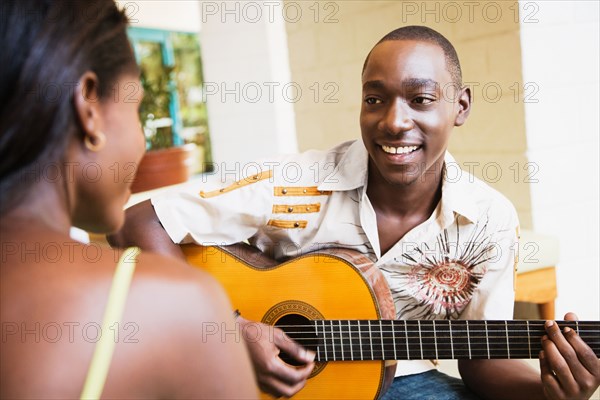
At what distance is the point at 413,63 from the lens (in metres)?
1.28

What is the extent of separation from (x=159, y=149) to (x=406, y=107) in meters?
4.36

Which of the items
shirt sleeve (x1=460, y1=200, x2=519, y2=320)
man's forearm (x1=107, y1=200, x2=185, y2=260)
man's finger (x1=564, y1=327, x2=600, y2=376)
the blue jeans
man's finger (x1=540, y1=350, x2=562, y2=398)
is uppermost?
man's forearm (x1=107, y1=200, x2=185, y2=260)

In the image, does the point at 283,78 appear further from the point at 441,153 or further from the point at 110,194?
the point at 110,194

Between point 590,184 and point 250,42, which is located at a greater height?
point 250,42

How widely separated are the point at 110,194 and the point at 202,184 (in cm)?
76

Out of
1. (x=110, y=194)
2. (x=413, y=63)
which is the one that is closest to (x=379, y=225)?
(x=413, y=63)

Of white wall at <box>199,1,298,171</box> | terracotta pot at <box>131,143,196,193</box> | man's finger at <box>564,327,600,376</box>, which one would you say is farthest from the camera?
terracotta pot at <box>131,143,196,193</box>

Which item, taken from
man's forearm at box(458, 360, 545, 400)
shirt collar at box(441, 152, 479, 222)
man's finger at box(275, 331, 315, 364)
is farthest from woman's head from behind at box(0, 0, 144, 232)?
man's forearm at box(458, 360, 545, 400)

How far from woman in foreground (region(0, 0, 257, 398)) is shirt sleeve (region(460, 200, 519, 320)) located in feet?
2.73

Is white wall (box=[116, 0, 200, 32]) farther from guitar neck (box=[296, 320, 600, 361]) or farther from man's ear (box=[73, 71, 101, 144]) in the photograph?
man's ear (box=[73, 71, 101, 144])

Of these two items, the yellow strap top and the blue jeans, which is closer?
the yellow strap top

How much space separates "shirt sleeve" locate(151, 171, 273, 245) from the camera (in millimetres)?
1366

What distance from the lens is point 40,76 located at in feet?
1.91

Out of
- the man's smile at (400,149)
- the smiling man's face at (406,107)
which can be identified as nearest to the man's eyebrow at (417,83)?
the smiling man's face at (406,107)
